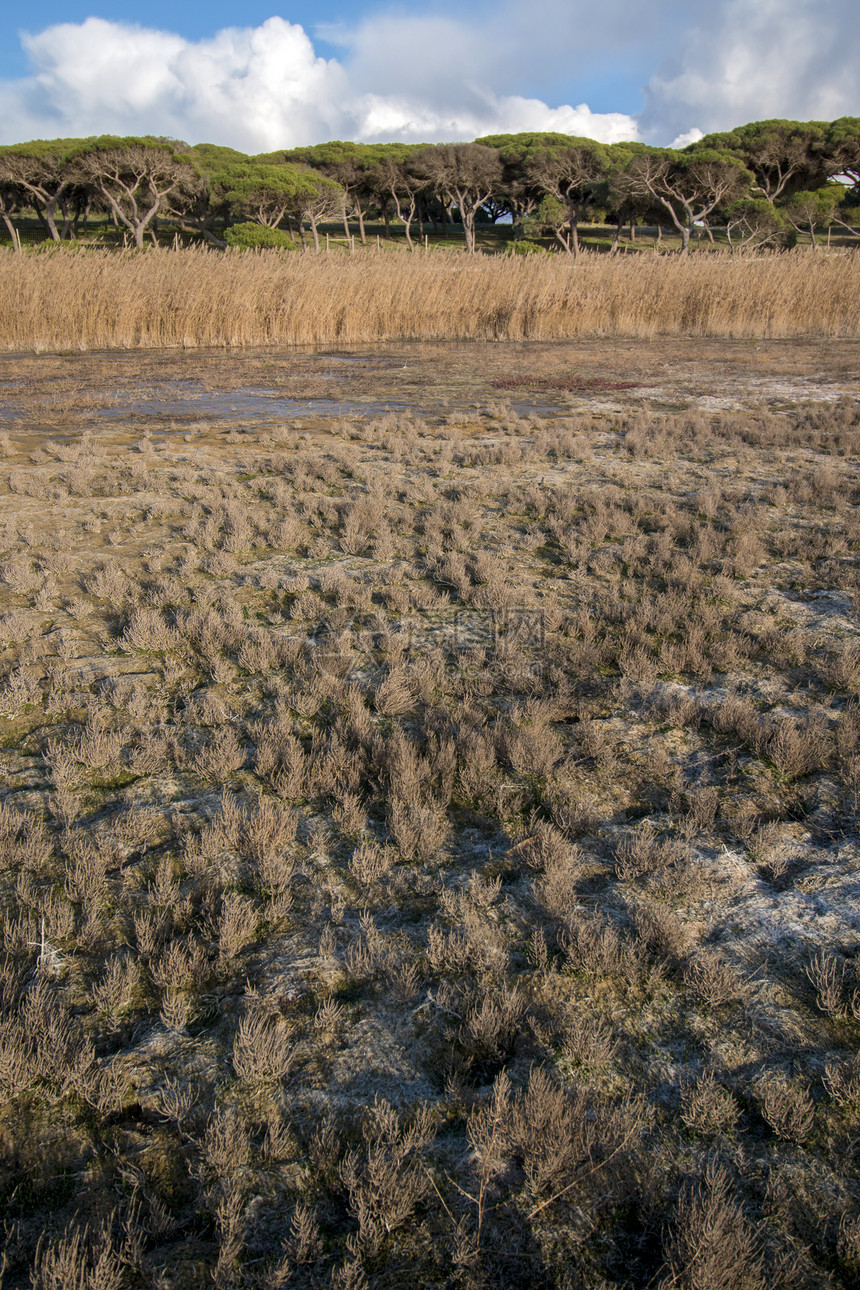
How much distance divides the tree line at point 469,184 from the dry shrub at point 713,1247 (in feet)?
135

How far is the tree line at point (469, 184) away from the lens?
3891cm

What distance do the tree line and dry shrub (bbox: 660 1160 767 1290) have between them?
4108cm

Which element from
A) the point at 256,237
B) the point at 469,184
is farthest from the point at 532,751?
the point at 469,184

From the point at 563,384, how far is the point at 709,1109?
490 inches

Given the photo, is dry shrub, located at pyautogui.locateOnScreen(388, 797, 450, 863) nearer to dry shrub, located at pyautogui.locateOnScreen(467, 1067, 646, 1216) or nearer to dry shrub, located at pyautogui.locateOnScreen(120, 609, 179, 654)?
dry shrub, located at pyautogui.locateOnScreen(467, 1067, 646, 1216)

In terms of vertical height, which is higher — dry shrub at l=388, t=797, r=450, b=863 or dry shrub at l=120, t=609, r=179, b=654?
dry shrub at l=120, t=609, r=179, b=654

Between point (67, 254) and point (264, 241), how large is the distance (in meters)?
24.1

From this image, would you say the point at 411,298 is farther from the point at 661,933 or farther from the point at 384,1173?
the point at 384,1173

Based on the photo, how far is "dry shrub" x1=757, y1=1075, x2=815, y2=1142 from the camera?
1.75 m

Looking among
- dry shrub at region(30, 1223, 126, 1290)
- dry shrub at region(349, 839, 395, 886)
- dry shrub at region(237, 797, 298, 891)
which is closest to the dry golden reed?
dry shrub at region(237, 797, 298, 891)

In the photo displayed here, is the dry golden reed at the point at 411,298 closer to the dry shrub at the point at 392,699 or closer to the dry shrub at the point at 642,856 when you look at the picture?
the dry shrub at the point at 392,699

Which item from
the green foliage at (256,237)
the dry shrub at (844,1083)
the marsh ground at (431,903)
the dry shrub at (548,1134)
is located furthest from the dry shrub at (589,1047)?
the green foliage at (256,237)

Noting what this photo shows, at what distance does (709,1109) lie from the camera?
5.94 feet

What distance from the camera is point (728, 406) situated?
11039 mm
